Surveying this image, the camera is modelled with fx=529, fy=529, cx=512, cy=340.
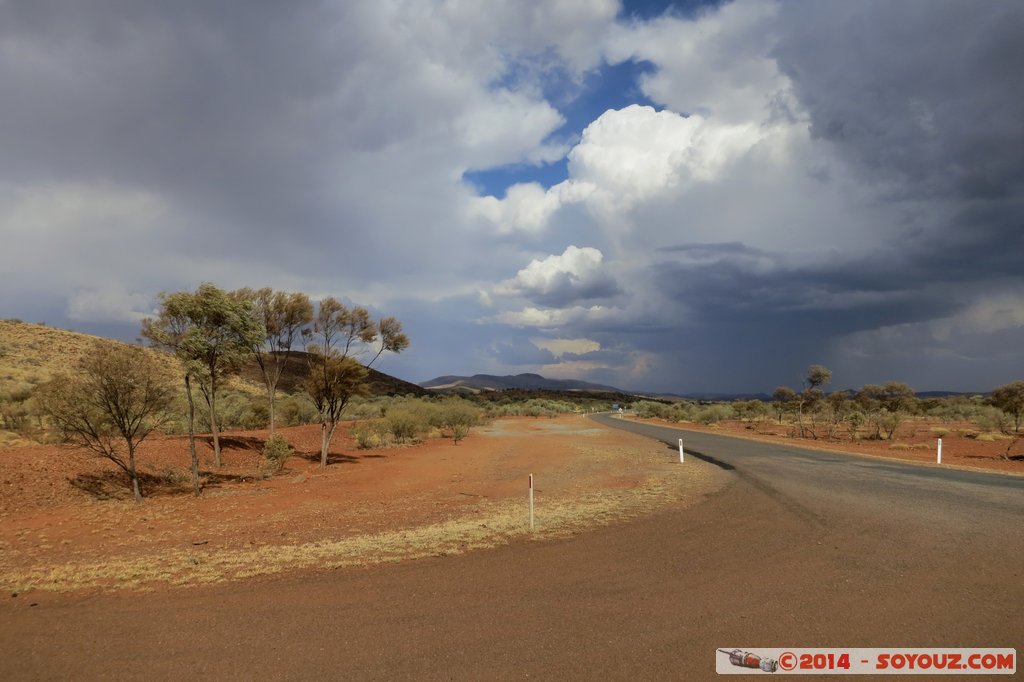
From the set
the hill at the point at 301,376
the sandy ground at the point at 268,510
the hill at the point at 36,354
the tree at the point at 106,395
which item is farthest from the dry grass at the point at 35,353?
the tree at the point at 106,395

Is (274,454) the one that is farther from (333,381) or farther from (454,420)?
(454,420)

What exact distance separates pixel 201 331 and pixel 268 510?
610 centimetres

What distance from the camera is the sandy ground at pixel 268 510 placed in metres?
8.57

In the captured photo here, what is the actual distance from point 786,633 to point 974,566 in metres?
4.23

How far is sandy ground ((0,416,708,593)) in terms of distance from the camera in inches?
337

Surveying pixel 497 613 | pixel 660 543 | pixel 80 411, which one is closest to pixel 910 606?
pixel 660 543

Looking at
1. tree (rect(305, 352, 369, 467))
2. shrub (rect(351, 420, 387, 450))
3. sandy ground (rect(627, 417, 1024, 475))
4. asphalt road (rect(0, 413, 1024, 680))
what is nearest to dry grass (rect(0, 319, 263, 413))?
shrub (rect(351, 420, 387, 450))

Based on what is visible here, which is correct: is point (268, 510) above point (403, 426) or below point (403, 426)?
below

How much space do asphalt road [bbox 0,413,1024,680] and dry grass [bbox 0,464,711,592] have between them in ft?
1.98

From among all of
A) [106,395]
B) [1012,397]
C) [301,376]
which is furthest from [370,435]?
[301,376]

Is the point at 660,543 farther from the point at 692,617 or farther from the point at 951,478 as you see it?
the point at 951,478

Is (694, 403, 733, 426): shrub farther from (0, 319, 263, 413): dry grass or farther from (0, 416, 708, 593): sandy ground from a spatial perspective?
(0, 319, 263, 413): dry grass

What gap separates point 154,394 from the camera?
15.1 metres

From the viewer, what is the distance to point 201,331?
16.0 metres
